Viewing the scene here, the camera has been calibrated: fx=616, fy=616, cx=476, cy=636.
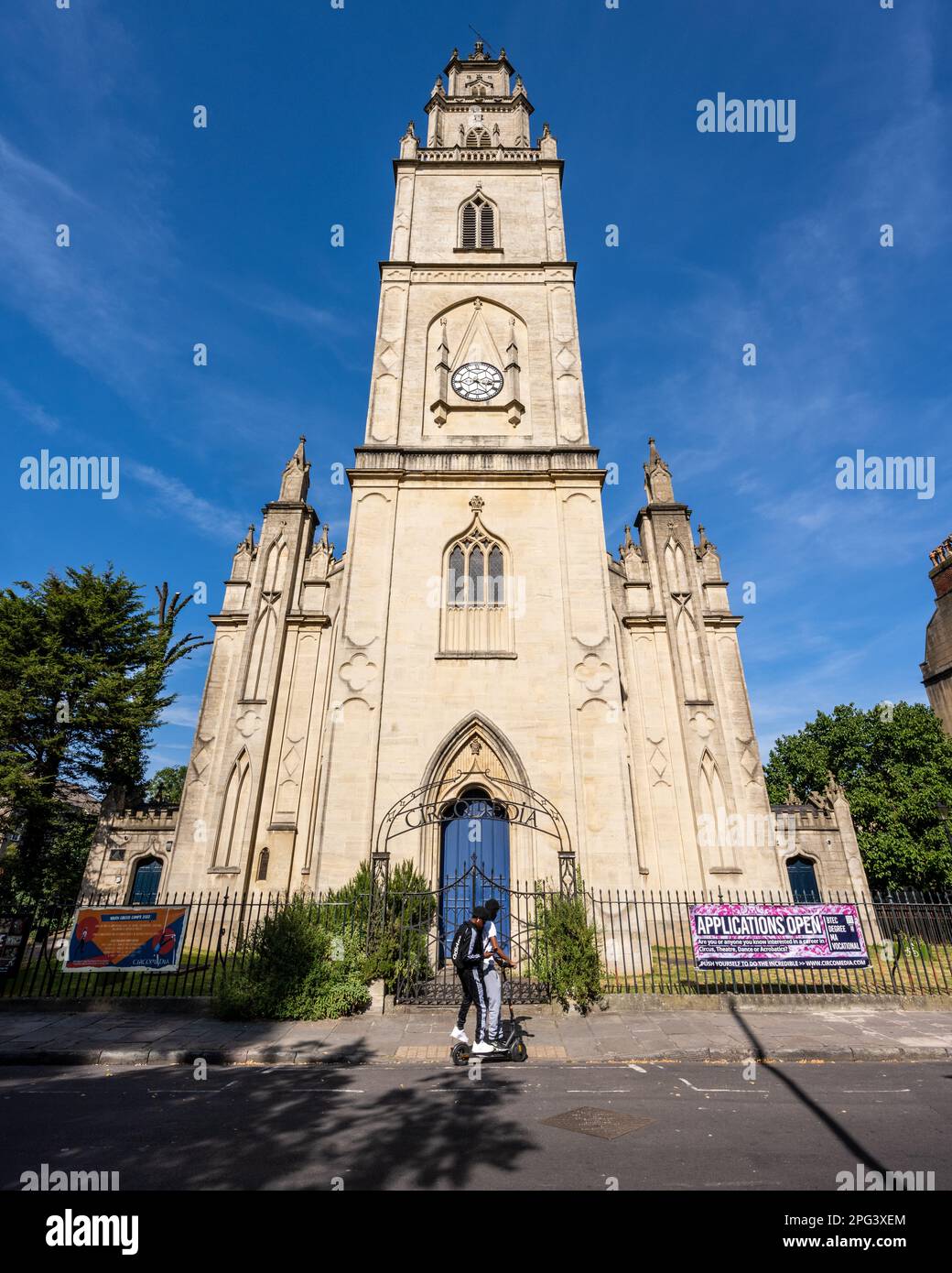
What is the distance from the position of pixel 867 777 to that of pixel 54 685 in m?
36.8

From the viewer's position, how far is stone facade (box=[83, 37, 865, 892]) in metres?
14.9

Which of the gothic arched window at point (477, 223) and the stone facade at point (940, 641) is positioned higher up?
the gothic arched window at point (477, 223)

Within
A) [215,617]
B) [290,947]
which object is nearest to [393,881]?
[290,947]

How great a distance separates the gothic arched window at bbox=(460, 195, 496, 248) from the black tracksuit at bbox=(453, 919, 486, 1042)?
2428 cm

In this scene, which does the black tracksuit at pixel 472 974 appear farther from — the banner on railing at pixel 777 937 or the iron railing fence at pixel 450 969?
the banner on railing at pixel 777 937

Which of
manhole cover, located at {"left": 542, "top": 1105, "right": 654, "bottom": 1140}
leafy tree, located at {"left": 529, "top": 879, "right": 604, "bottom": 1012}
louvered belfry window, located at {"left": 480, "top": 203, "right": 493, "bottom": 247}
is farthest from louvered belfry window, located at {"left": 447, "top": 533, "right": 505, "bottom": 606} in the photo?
louvered belfry window, located at {"left": 480, "top": 203, "right": 493, "bottom": 247}

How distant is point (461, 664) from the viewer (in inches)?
632

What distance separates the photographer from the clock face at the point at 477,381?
20.2 m

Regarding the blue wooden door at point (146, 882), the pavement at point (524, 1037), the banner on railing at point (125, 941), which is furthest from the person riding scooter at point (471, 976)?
the blue wooden door at point (146, 882)

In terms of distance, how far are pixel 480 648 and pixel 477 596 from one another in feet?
5.41

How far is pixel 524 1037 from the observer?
8.90 metres

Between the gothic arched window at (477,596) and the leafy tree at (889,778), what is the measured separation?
23.6 m

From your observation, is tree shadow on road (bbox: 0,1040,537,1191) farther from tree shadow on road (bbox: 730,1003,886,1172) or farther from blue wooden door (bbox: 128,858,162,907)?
blue wooden door (bbox: 128,858,162,907)

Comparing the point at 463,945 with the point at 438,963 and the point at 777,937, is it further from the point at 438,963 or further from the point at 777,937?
the point at 777,937
